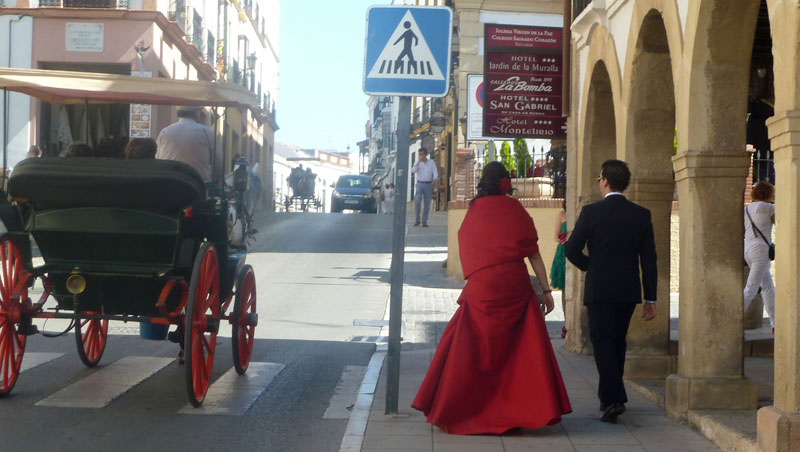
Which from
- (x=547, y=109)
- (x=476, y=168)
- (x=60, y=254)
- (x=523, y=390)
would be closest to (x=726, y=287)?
(x=523, y=390)

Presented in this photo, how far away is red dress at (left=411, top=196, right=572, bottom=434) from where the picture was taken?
22.7ft

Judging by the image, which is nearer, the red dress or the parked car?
the red dress

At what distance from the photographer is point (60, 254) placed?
7883 mm

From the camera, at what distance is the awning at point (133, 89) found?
857cm

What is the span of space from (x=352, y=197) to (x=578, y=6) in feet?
108

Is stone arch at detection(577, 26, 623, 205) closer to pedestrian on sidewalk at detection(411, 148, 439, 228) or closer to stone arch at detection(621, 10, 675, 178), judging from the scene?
stone arch at detection(621, 10, 675, 178)

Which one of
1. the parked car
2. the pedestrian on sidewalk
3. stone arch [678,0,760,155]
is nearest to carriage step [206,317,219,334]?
stone arch [678,0,760,155]

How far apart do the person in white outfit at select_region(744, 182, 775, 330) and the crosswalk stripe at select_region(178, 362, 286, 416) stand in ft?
17.1

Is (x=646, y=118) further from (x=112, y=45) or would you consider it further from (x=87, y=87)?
(x=112, y=45)

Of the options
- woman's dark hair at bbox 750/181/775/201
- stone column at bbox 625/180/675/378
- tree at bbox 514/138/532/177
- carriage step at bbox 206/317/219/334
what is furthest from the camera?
tree at bbox 514/138/532/177

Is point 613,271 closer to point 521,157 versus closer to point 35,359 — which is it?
point 35,359

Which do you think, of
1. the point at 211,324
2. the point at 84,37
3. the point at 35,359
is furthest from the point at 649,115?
the point at 84,37

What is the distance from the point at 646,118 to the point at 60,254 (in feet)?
15.7

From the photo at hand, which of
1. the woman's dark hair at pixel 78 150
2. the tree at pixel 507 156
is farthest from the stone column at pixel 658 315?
the tree at pixel 507 156
